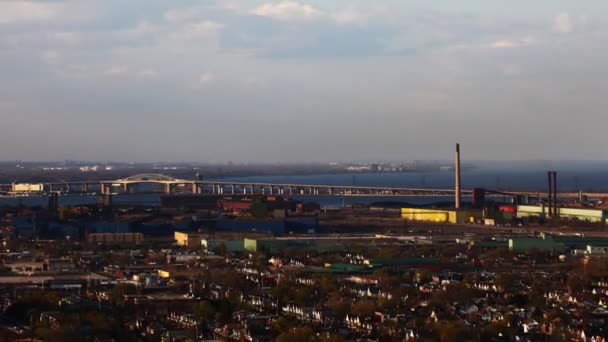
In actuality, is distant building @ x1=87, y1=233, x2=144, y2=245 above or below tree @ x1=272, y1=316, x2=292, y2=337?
below

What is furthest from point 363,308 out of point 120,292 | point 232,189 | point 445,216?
point 232,189

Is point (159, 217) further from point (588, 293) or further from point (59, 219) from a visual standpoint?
point (588, 293)

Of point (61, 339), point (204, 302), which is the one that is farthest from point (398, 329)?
point (61, 339)

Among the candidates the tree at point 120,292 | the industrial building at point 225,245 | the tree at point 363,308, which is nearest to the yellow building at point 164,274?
the tree at point 120,292

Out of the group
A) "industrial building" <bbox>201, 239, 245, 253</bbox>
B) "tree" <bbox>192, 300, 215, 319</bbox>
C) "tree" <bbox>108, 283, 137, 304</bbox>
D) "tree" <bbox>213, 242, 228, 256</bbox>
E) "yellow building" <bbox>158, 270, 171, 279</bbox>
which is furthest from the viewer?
"industrial building" <bbox>201, 239, 245, 253</bbox>

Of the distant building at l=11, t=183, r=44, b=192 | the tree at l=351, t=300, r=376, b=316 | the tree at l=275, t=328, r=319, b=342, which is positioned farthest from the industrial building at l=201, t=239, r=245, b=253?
the distant building at l=11, t=183, r=44, b=192

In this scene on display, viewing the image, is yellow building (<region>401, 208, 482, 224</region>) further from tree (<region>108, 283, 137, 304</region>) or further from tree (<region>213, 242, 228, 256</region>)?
tree (<region>108, 283, 137, 304</region>)

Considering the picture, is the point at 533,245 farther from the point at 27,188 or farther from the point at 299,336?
the point at 27,188
